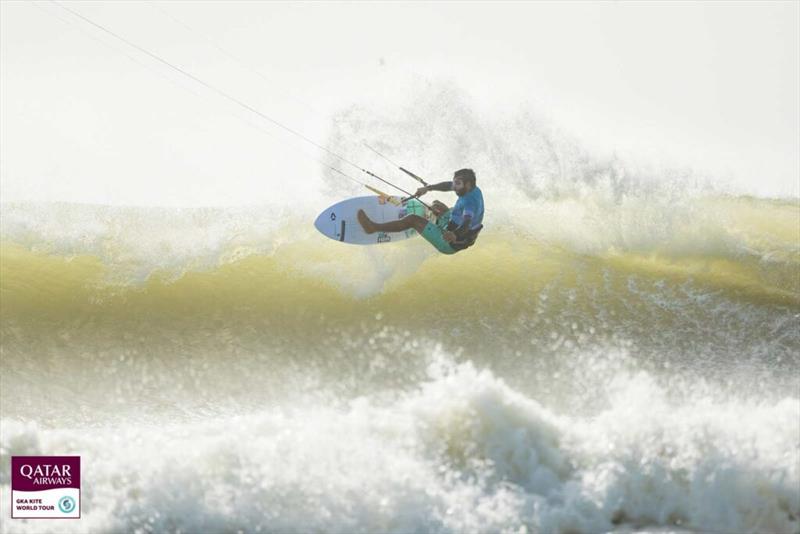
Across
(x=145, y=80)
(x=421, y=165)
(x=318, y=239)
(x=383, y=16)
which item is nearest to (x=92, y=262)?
(x=318, y=239)

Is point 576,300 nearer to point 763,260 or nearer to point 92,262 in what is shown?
point 763,260

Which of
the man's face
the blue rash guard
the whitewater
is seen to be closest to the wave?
the whitewater

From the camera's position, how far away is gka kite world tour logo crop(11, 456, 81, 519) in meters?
8.80

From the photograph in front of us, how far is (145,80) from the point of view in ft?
57.2

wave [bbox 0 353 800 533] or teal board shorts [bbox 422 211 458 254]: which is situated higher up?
teal board shorts [bbox 422 211 458 254]

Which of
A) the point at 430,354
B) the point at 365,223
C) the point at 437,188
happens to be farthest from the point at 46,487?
the point at 437,188

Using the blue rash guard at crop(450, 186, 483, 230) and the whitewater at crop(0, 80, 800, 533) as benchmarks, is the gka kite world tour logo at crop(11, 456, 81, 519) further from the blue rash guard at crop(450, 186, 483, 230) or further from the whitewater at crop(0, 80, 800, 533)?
the blue rash guard at crop(450, 186, 483, 230)

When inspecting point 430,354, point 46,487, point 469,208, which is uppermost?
point 469,208

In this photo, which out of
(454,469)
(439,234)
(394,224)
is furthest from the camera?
(394,224)

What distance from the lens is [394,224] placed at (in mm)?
11531

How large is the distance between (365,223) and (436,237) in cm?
76

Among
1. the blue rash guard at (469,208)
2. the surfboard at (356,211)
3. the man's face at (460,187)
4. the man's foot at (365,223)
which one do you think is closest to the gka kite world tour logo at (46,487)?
the surfboard at (356,211)

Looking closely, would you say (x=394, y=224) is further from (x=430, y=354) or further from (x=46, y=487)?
(x=46, y=487)

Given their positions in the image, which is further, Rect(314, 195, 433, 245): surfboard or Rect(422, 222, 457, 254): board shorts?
Rect(314, 195, 433, 245): surfboard
